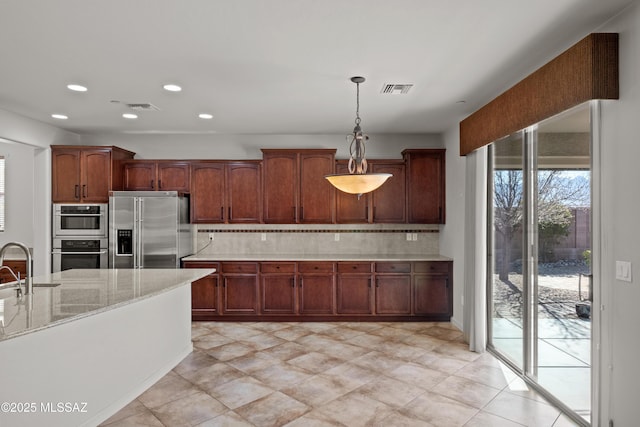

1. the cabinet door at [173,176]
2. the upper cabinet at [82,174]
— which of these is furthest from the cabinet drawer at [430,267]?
the upper cabinet at [82,174]

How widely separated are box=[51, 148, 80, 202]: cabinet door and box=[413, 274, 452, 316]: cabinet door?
4801 mm

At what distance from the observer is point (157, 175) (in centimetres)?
562

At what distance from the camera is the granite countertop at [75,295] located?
2076mm

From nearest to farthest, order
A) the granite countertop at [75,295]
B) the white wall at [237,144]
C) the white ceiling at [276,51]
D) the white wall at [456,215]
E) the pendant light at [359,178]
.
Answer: the granite countertop at [75,295] → the white ceiling at [276,51] → the pendant light at [359,178] → the white wall at [456,215] → the white wall at [237,144]

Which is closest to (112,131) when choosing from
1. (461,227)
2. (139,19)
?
(139,19)

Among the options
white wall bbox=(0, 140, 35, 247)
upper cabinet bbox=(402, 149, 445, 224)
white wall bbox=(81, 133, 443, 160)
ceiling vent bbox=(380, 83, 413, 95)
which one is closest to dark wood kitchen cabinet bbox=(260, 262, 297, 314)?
white wall bbox=(81, 133, 443, 160)

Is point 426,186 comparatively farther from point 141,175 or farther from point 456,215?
point 141,175

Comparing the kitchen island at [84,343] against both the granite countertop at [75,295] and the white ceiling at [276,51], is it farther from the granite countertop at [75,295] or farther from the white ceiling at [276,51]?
the white ceiling at [276,51]

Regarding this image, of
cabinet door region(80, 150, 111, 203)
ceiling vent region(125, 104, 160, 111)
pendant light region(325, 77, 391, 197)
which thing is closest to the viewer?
pendant light region(325, 77, 391, 197)

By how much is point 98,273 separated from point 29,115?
244cm

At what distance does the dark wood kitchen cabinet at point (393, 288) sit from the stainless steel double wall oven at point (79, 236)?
3.70 m

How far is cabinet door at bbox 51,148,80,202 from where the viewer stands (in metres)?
5.26

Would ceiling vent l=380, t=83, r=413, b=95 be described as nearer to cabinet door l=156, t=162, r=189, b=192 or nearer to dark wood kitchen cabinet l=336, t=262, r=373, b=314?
dark wood kitchen cabinet l=336, t=262, r=373, b=314

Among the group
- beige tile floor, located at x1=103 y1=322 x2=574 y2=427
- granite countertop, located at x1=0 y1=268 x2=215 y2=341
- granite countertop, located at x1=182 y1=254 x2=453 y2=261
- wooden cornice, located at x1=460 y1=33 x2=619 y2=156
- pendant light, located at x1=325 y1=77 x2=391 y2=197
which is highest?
wooden cornice, located at x1=460 y1=33 x2=619 y2=156
